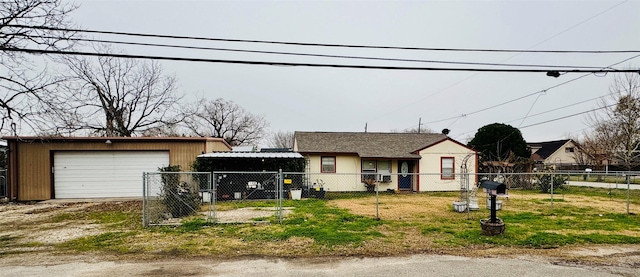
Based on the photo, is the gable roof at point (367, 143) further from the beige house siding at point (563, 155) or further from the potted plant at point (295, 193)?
the beige house siding at point (563, 155)

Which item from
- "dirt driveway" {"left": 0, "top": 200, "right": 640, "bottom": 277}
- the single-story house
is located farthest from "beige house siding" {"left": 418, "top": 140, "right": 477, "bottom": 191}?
"dirt driveway" {"left": 0, "top": 200, "right": 640, "bottom": 277}

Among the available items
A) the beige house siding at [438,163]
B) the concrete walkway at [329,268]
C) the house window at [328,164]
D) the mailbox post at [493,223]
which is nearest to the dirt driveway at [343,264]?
the concrete walkway at [329,268]

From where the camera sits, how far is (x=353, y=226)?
878cm

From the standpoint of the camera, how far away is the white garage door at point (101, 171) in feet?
52.1

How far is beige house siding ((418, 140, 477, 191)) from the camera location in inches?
786

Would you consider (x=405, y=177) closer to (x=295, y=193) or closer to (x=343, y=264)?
(x=295, y=193)

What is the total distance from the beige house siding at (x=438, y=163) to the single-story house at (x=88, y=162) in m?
12.6

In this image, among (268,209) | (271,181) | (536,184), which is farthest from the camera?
(536,184)

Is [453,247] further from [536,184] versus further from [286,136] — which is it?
[286,136]

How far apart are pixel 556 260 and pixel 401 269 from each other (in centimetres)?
295

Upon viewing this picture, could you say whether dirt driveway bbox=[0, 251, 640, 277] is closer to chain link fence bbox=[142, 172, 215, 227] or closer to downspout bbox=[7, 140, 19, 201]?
chain link fence bbox=[142, 172, 215, 227]

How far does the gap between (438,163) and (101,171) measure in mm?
18155

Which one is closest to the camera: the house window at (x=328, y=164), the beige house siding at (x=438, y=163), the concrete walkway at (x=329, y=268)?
the concrete walkway at (x=329, y=268)

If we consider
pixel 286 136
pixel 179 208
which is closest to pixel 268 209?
pixel 179 208
